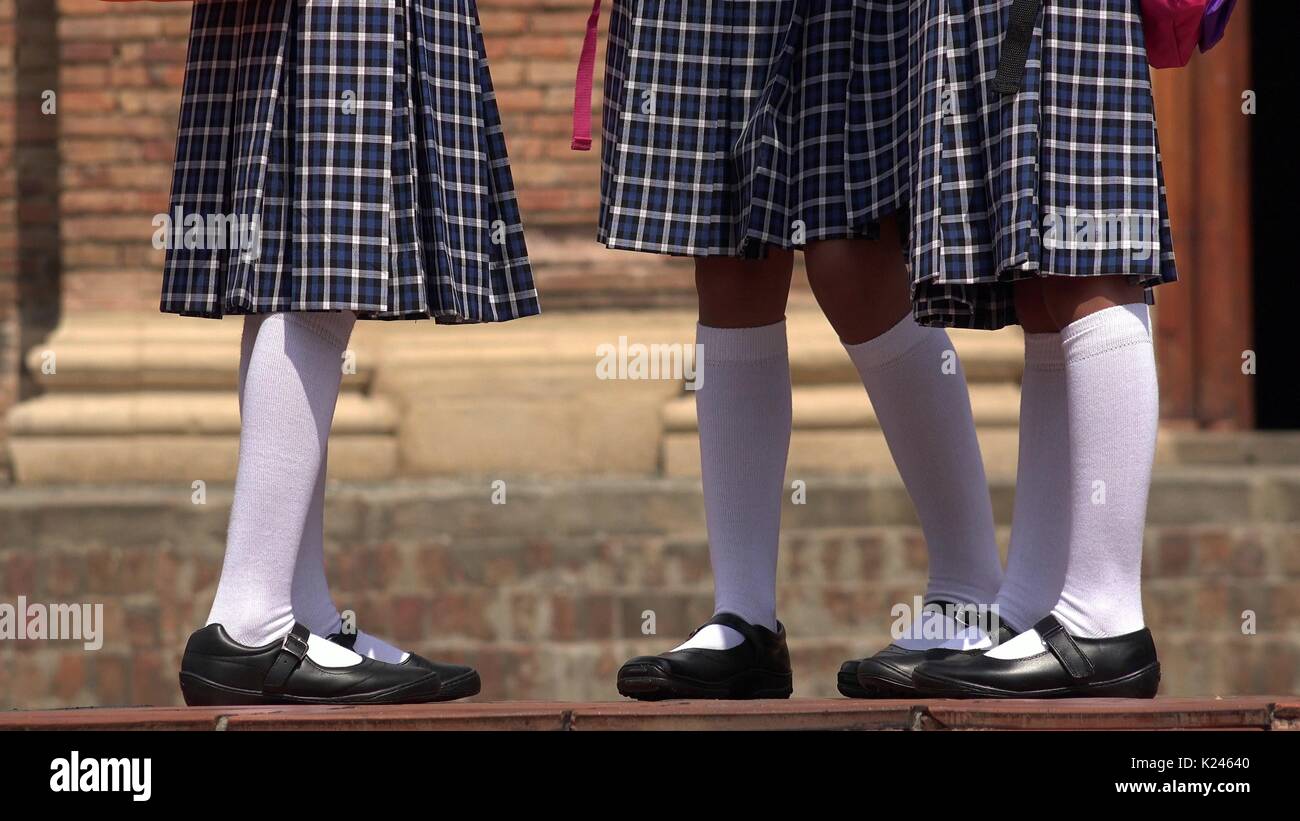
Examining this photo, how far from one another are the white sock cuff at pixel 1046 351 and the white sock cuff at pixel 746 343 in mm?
433

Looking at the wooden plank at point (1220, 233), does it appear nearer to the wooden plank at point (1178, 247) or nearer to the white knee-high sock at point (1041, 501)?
the wooden plank at point (1178, 247)

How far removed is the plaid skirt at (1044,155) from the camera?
2.44 meters

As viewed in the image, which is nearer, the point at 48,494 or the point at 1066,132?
the point at 1066,132

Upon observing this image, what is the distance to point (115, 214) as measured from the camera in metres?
5.95

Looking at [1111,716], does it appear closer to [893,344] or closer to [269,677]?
[893,344]

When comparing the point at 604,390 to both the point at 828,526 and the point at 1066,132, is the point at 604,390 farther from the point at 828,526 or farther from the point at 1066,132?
the point at 1066,132

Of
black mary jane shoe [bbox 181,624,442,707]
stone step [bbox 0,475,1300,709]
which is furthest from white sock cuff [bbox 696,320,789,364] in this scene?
stone step [bbox 0,475,1300,709]

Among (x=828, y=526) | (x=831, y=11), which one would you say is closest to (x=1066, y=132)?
(x=831, y=11)

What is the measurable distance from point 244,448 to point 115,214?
11.9ft

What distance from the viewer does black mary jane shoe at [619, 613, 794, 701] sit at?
2748 mm

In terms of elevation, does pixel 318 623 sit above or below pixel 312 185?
below

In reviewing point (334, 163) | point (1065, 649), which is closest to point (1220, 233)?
point (1065, 649)

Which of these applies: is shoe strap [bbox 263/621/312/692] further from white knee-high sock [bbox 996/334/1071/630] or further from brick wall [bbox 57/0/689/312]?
brick wall [bbox 57/0/689/312]

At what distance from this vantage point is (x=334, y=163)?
8.53 ft
